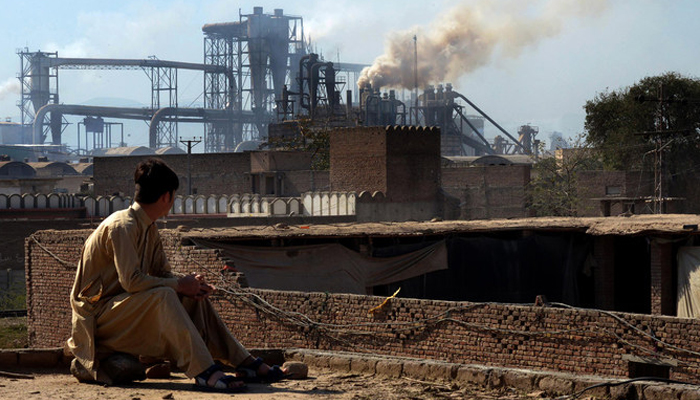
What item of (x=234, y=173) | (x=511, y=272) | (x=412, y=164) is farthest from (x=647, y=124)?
(x=511, y=272)

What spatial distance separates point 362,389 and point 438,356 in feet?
18.2

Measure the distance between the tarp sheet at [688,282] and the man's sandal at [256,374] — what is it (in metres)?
11.3

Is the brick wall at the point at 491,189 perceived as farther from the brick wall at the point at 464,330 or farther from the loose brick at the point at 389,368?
the loose brick at the point at 389,368

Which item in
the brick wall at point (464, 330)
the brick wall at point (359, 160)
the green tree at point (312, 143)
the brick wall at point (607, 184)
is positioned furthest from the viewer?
the green tree at point (312, 143)

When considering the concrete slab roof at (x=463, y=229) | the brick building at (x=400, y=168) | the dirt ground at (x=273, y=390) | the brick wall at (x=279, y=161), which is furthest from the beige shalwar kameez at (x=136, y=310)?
the brick wall at (x=279, y=161)

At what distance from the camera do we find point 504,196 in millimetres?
51406

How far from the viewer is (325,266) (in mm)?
18094

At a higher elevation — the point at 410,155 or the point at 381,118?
the point at 381,118

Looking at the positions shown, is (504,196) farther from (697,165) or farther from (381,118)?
(381,118)

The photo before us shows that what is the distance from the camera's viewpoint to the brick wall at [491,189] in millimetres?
51094

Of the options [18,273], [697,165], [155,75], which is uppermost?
[155,75]

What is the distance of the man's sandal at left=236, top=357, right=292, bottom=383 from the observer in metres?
6.33

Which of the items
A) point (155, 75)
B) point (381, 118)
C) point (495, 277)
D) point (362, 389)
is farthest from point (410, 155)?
point (155, 75)

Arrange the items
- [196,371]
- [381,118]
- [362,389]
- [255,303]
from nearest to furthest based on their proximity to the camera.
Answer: [196,371]
[362,389]
[255,303]
[381,118]
